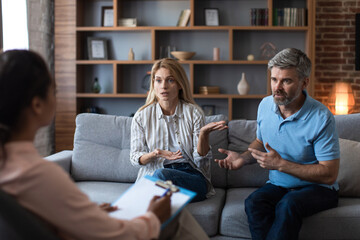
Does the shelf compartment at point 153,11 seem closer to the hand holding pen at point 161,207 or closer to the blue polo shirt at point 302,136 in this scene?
the blue polo shirt at point 302,136

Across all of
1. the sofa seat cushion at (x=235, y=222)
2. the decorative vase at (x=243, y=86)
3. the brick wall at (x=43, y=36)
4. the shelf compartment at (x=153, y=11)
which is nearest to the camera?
the sofa seat cushion at (x=235, y=222)

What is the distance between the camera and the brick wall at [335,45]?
515 centimetres

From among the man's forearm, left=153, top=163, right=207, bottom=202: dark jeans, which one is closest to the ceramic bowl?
left=153, top=163, right=207, bottom=202: dark jeans

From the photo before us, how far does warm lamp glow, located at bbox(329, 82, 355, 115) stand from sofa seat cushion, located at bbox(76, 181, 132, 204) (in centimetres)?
338

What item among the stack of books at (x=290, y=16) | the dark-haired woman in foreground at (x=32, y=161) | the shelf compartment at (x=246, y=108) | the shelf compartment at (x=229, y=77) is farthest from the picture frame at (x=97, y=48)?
the dark-haired woman in foreground at (x=32, y=161)

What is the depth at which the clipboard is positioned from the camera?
126 cm

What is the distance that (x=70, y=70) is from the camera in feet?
16.5

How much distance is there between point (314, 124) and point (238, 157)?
1.38 ft

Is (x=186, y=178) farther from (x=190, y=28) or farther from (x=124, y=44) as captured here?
(x=124, y=44)

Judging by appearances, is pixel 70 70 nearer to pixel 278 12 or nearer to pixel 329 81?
pixel 278 12

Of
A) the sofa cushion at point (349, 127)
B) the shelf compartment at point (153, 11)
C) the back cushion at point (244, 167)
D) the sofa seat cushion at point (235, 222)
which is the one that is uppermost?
the shelf compartment at point (153, 11)

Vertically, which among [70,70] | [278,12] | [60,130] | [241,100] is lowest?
[60,130]

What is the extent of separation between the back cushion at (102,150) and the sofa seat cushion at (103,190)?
0.07m

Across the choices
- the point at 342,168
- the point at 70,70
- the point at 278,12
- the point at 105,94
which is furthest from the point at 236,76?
the point at 342,168
